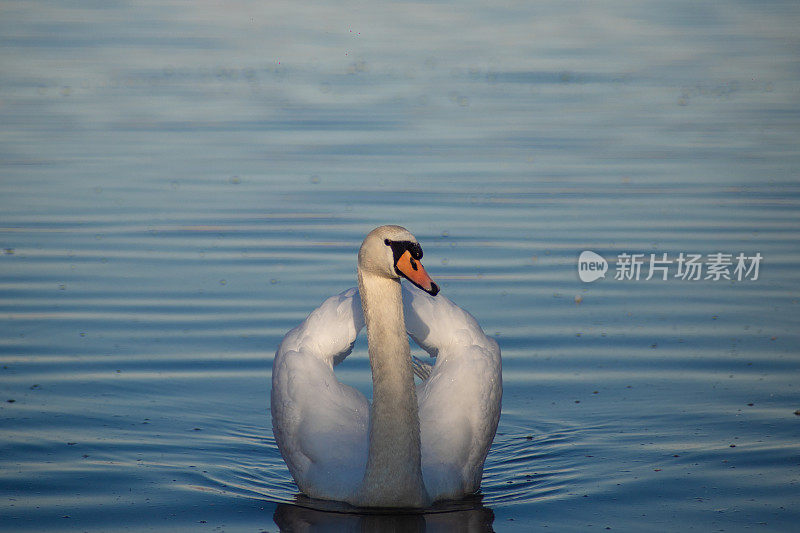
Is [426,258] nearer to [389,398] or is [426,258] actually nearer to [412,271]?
[389,398]

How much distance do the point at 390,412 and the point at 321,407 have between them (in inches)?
25.9

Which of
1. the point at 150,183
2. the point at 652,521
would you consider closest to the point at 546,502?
the point at 652,521

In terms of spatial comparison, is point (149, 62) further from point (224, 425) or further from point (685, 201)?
point (224, 425)

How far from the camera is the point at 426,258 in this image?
12.1m

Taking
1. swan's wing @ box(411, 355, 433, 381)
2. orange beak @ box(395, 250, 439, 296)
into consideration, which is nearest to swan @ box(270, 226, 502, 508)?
orange beak @ box(395, 250, 439, 296)

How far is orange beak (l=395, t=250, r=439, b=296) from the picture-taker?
6285 mm

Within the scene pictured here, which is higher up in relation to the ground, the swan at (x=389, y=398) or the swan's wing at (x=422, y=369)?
the swan's wing at (x=422, y=369)

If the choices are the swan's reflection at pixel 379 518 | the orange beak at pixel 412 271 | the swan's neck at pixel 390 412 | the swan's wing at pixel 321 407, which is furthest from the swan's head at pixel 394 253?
the swan's reflection at pixel 379 518

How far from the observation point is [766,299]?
1091 cm

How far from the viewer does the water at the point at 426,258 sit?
7.24 meters

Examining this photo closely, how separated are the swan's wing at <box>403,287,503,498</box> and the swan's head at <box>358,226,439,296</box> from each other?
1.02 meters

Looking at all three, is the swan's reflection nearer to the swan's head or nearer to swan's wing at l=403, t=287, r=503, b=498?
swan's wing at l=403, t=287, r=503, b=498

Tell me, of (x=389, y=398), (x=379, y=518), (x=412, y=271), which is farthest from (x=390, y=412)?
(x=412, y=271)

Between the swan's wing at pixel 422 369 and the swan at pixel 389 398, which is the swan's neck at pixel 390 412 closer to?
the swan at pixel 389 398
